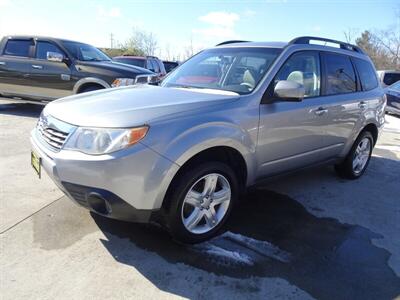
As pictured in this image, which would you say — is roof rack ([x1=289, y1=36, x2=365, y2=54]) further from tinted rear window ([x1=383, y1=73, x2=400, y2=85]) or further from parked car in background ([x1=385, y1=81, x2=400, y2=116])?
tinted rear window ([x1=383, y1=73, x2=400, y2=85])

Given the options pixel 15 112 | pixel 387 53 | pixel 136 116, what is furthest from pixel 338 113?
pixel 387 53

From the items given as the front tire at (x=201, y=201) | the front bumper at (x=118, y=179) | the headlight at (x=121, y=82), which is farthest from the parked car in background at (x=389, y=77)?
the front bumper at (x=118, y=179)

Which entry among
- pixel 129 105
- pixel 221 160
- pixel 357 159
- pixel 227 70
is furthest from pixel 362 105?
pixel 129 105

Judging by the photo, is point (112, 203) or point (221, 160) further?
point (221, 160)

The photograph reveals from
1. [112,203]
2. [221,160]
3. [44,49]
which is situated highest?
[44,49]

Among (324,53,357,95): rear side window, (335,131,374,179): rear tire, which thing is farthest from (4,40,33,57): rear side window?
(335,131,374,179): rear tire

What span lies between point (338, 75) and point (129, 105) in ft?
9.35

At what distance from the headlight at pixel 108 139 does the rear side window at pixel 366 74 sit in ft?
11.9

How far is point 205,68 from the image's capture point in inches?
164

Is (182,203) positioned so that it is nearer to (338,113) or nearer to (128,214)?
(128,214)

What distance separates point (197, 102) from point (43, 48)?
22.2ft

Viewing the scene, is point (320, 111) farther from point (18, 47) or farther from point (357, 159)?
point (18, 47)

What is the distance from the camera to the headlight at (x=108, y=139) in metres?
2.71

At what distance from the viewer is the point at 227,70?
13.0 ft
